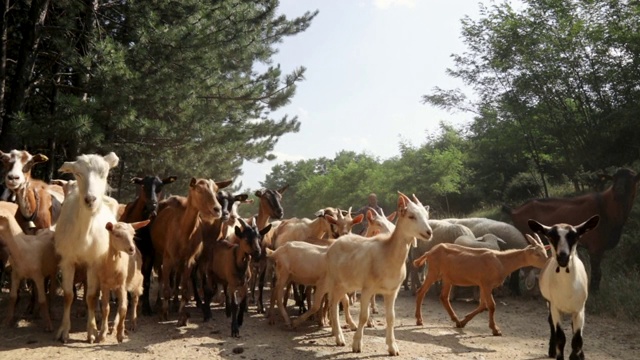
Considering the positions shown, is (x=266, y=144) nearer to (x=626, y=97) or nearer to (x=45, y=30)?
(x=45, y=30)

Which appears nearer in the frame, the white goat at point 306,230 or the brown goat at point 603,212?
the white goat at point 306,230

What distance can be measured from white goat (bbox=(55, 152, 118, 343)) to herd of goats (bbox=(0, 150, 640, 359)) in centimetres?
1

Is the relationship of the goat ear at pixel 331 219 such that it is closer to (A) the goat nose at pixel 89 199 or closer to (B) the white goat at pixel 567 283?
(B) the white goat at pixel 567 283

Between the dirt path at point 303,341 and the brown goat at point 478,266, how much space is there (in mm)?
510

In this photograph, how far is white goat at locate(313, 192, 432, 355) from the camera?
6910 mm

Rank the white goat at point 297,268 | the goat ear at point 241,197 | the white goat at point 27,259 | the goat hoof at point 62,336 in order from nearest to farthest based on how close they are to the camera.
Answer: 1. the goat hoof at point 62,336
2. the white goat at point 27,259
3. the white goat at point 297,268
4. the goat ear at point 241,197

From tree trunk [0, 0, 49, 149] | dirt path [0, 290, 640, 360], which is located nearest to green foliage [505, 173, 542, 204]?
dirt path [0, 290, 640, 360]

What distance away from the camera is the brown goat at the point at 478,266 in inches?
349

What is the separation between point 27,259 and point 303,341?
3.96 metres

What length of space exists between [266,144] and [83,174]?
10621 mm

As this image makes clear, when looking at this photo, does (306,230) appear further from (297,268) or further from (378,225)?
(297,268)

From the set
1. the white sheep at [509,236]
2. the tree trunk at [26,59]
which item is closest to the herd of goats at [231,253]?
the white sheep at [509,236]

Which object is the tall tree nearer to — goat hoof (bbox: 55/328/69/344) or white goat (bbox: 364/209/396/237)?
white goat (bbox: 364/209/396/237)

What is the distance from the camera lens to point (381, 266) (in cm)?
702
